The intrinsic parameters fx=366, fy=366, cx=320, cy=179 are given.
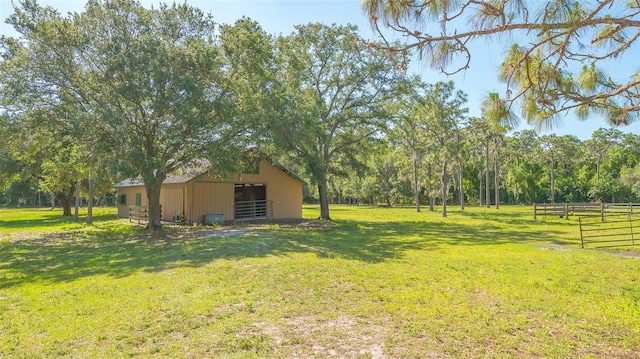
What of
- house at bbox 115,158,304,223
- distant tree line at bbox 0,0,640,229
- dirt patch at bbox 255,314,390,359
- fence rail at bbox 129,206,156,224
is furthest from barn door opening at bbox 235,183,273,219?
dirt patch at bbox 255,314,390,359

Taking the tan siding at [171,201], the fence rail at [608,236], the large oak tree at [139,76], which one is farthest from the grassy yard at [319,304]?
the tan siding at [171,201]

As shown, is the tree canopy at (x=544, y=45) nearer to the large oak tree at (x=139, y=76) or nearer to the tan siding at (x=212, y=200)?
the large oak tree at (x=139, y=76)

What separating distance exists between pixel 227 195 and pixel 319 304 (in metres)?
15.4

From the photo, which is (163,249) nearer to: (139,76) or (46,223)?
(139,76)

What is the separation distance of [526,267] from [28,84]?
16061mm

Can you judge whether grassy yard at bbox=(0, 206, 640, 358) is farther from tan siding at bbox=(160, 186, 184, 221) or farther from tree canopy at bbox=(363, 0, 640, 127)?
Answer: tan siding at bbox=(160, 186, 184, 221)

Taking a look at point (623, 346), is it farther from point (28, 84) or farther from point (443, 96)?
point (443, 96)

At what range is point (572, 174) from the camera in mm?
52875

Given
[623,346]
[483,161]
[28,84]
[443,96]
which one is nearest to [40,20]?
[28,84]

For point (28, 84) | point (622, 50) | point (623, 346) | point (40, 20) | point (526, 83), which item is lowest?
point (623, 346)

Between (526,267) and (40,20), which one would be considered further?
(40,20)

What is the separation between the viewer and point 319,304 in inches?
203

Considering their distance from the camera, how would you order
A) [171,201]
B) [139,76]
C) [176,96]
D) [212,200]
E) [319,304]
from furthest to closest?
[171,201], [212,200], [176,96], [139,76], [319,304]

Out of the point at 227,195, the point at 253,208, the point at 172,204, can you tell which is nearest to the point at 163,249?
the point at 227,195
